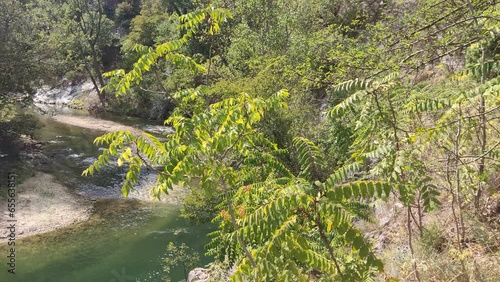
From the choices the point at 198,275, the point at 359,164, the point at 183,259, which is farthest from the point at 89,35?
the point at 359,164

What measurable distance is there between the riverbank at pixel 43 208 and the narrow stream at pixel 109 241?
1.37 feet

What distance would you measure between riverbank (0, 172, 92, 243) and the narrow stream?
418 mm

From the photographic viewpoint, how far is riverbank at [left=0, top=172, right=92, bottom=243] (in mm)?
14289

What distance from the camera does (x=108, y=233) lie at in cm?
1383

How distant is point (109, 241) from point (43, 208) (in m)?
4.37

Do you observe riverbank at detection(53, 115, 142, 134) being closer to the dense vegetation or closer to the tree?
the tree

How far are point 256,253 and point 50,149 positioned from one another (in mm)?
23475

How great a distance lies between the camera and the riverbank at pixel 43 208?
14.3 meters

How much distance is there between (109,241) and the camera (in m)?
13.2

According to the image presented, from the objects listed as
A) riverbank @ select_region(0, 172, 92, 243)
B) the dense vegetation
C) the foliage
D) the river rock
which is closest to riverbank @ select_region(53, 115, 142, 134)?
riverbank @ select_region(0, 172, 92, 243)

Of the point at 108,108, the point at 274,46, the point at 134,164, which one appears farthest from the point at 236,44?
the point at 108,108

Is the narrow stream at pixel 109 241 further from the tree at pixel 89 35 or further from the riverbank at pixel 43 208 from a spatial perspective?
the tree at pixel 89 35

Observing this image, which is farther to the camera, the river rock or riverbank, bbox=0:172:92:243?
riverbank, bbox=0:172:92:243

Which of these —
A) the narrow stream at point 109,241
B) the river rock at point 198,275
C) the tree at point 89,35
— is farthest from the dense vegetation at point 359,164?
the tree at point 89,35
